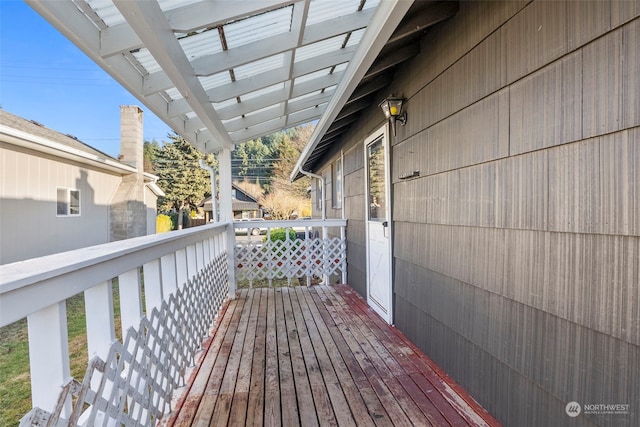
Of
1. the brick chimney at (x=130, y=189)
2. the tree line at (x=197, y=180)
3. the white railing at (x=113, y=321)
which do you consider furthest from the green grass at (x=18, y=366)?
the tree line at (x=197, y=180)

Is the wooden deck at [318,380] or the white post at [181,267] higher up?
the white post at [181,267]

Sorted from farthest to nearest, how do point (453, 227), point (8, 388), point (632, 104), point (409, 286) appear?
1. point (409, 286)
2. point (8, 388)
3. point (453, 227)
4. point (632, 104)

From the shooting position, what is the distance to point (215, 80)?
2.77 meters

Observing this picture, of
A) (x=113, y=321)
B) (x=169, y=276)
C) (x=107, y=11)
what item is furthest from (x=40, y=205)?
(x=113, y=321)

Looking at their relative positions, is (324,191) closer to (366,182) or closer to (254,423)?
(366,182)

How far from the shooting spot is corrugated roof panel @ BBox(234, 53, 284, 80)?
8.74 ft

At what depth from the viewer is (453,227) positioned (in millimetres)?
2092

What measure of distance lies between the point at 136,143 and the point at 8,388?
30.2 feet

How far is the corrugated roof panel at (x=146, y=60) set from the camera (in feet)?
6.68

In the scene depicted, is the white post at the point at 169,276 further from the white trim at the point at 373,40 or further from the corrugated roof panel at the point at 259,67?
the white trim at the point at 373,40

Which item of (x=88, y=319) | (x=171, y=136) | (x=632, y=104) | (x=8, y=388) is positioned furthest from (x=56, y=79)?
(x=632, y=104)

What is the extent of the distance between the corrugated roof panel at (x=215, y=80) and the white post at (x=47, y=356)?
224 cm

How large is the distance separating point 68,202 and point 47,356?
815 cm

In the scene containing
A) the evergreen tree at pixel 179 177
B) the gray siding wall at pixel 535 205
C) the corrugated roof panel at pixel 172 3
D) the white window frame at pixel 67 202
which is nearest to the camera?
the gray siding wall at pixel 535 205
